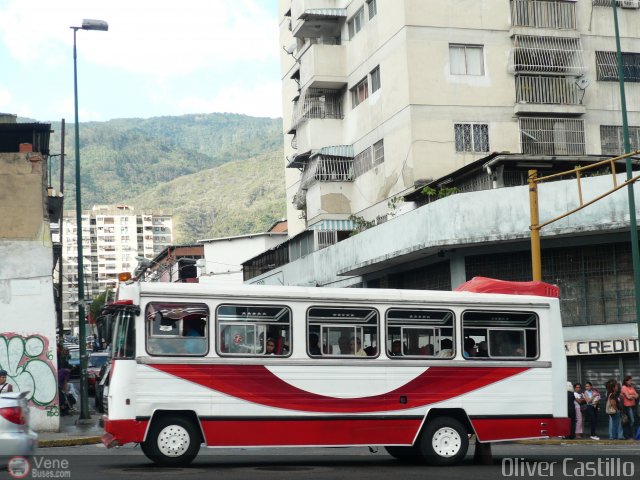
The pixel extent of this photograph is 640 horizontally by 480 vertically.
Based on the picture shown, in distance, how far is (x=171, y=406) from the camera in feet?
51.5

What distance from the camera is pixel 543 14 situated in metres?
42.5

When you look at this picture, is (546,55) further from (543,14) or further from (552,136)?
(552,136)

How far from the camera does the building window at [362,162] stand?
146ft

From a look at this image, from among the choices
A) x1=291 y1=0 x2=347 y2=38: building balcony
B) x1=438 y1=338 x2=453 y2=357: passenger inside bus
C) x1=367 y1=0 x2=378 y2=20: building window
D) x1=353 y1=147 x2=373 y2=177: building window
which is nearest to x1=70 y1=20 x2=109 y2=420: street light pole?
x1=438 y1=338 x2=453 y2=357: passenger inside bus

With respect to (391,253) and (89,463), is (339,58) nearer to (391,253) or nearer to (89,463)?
(391,253)

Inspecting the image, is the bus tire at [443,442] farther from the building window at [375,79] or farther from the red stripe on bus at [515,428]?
the building window at [375,79]

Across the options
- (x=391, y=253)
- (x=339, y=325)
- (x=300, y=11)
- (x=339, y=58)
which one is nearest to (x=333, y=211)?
(x=339, y=58)

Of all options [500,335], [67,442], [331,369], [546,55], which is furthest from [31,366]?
[546,55]

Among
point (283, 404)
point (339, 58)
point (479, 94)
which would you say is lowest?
point (283, 404)

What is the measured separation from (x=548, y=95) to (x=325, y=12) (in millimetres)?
11670

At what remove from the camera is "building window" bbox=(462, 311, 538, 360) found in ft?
57.0

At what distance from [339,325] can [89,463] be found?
15.2ft

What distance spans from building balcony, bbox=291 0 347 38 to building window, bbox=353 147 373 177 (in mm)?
6766

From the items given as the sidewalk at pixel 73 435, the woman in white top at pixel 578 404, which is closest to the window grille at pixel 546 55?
the woman in white top at pixel 578 404
